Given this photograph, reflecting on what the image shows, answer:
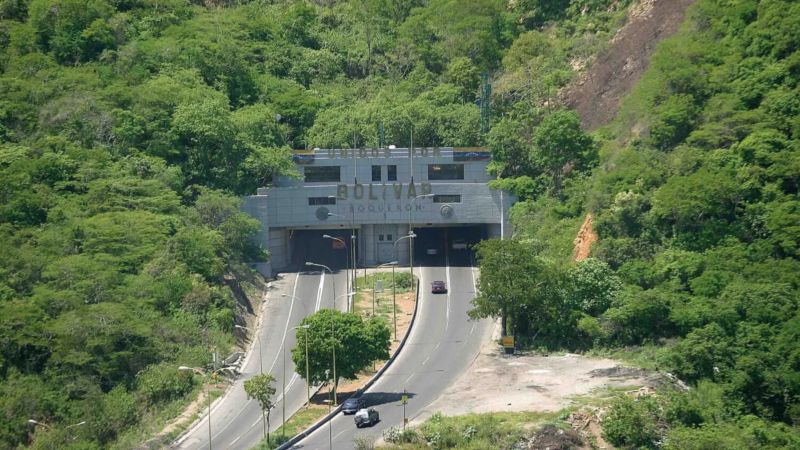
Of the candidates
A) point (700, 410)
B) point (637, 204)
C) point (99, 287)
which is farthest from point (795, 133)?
point (99, 287)

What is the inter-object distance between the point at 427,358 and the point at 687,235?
66.9 ft

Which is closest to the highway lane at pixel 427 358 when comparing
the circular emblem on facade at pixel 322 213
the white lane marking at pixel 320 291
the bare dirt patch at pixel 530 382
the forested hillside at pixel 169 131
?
the bare dirt patch at pixel 530 382

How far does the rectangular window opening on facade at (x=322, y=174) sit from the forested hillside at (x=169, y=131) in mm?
3301

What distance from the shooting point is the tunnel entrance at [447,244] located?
412 ft

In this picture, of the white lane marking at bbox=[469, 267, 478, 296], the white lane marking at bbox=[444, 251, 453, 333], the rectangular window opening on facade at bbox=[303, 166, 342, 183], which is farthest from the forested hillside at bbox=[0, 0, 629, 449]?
the white lane marking at bbox=[469, 267, 478, 296]

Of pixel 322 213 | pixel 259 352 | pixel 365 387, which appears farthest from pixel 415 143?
pixel 365 387

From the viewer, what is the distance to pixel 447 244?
422 feet

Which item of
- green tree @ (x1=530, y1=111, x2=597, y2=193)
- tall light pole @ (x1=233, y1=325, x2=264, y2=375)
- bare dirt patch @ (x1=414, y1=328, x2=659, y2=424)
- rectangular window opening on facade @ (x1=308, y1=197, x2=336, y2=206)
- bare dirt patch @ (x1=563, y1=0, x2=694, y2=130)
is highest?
bare dirt patch @ (x1=563, y1=0, x2=694, y2=130)

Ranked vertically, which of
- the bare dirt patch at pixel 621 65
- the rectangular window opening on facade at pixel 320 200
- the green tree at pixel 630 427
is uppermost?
the bare dirt patch at pixel 621 65

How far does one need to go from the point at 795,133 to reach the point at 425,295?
2965cm

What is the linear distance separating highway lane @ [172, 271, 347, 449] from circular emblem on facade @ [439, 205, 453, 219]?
9593 mm

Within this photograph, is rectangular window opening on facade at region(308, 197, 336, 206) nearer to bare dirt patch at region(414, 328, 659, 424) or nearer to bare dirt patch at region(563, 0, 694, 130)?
bare dirt patch at region(563, 0, 694, 130)

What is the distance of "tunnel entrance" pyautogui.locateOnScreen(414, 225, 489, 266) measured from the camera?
12556 cm

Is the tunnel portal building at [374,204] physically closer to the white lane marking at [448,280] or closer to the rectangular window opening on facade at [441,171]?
the rectangular window opening on facade at [441,171]
